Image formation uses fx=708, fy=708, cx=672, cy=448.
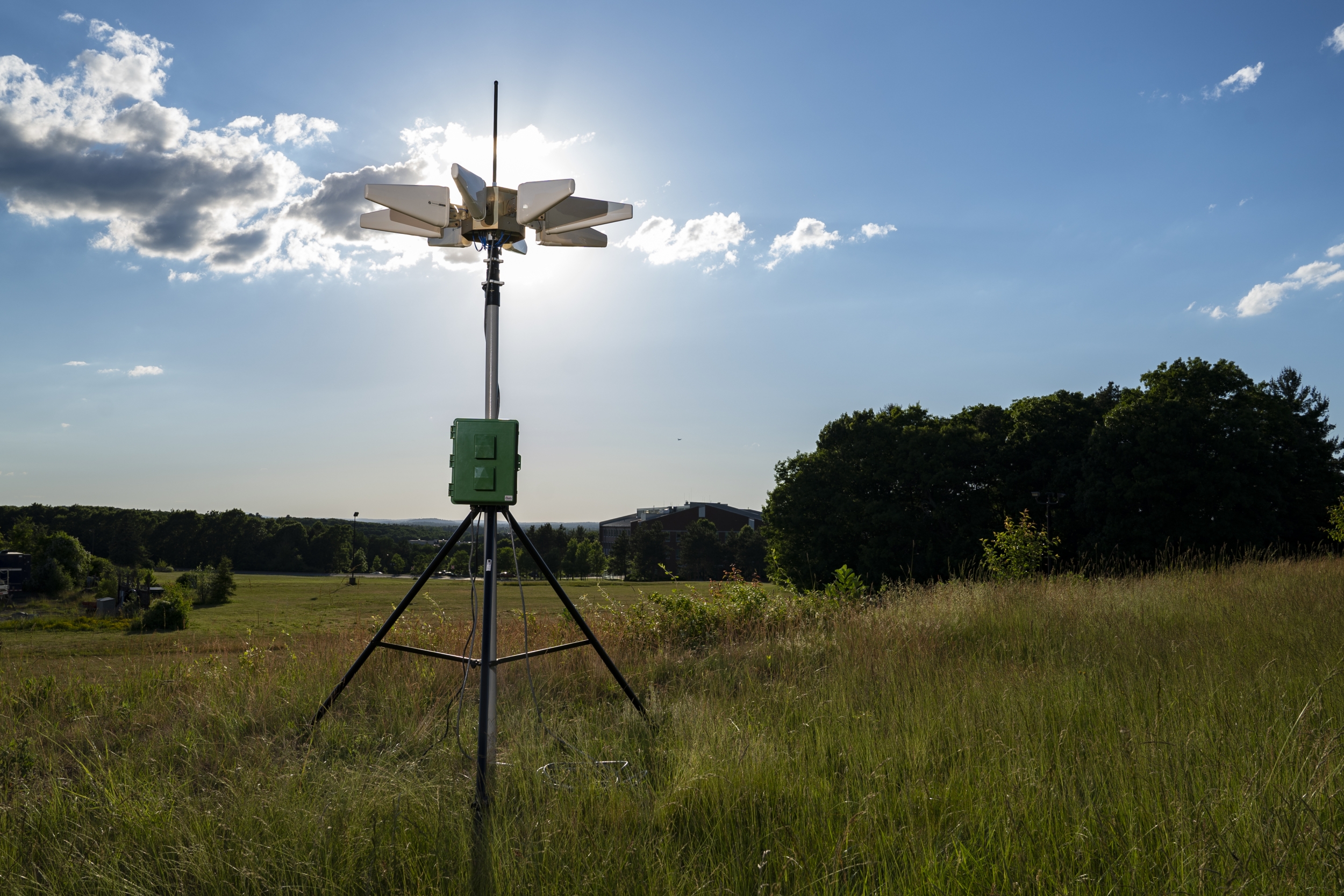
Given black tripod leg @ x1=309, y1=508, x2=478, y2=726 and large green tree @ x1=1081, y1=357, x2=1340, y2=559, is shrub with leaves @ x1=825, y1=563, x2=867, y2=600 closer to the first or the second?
black tripod leg @ x1=309, y1=508, x2=478, y2=726

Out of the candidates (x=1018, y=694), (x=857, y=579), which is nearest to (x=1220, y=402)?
(x=857, y=579)

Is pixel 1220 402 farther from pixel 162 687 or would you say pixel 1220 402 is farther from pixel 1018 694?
pixel 162 687

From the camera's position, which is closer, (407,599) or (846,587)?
(407,599)

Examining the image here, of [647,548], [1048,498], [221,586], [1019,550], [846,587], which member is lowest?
[221,586]

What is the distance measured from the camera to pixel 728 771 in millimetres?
2766

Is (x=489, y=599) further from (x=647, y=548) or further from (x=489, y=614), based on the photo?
(x=647, y=548)

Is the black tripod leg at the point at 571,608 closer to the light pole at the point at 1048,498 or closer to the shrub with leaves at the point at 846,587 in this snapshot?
the shrub with leaves at the point at 846,587

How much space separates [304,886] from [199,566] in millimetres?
89215

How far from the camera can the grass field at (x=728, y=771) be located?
219 centimetres

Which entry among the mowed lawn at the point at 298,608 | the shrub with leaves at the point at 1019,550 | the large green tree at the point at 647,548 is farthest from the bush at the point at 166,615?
the shrub with leaves at the point at 1019,550

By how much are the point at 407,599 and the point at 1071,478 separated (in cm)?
2977

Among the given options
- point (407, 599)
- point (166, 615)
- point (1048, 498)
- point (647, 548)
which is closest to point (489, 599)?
point (407, 599)

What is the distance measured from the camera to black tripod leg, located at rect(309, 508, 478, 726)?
11.3ft

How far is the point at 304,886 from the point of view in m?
2.14
